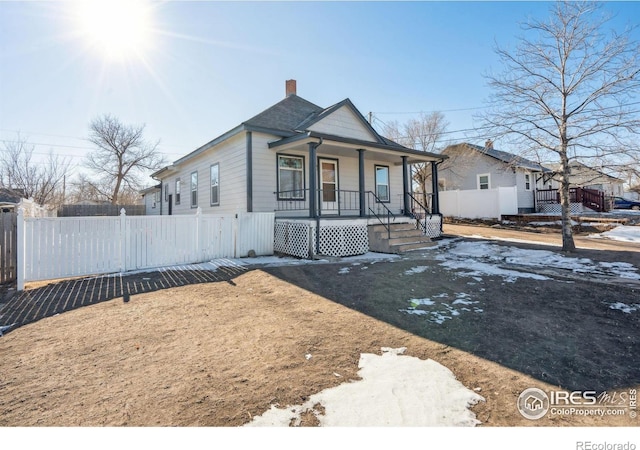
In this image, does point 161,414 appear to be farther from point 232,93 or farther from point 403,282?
point 232,93

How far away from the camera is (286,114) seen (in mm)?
12258

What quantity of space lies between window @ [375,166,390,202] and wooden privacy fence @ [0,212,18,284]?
39.5ft

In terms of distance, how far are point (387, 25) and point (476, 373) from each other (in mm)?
9541

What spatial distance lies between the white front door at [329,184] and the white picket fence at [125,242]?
3334mm

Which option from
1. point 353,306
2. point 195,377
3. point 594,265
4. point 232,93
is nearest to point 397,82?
point 232,93

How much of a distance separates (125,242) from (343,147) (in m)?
7.06

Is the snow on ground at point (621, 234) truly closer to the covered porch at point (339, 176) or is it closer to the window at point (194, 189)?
the covered porch at point (339, 176)

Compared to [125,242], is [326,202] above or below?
above

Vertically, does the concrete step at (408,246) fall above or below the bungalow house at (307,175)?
below

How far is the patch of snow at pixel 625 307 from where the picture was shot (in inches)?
163

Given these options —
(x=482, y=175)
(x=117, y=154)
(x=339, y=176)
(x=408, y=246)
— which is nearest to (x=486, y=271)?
(x=408, y=246)

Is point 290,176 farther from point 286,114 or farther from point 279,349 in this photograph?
point 279,349

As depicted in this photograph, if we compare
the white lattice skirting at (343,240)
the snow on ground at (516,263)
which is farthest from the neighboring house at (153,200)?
the snow on ground at (516,263)

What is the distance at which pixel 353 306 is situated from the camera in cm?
462
